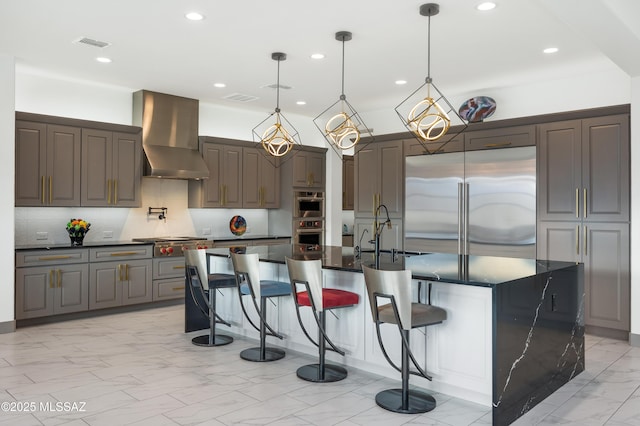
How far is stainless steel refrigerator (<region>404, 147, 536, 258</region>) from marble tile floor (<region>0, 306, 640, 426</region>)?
1.54 meters

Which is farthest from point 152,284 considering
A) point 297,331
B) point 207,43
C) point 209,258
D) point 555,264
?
point 555,264

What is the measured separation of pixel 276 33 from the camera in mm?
4465

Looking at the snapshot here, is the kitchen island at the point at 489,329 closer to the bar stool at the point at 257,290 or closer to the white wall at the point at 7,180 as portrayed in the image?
the bar stool at the point at 257,290

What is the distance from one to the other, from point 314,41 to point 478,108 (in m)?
2.54

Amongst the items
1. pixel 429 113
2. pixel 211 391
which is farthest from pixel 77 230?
pixel 429 113

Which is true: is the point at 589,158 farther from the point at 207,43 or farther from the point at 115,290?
the point at 115,290

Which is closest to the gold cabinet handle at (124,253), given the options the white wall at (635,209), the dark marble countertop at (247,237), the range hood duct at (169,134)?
the range hood duct at (169,134)

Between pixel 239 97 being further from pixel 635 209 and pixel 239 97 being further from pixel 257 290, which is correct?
pixel 635 209

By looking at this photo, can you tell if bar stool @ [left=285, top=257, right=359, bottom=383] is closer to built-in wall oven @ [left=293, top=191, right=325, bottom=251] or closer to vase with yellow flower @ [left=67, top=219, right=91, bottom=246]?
vase with yellow flower @ [left=67, top=219, right=91, bottom=246]

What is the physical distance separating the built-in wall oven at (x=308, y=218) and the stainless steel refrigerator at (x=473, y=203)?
1.84 metres

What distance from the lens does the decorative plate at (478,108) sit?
616cm

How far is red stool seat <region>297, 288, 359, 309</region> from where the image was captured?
366 cm

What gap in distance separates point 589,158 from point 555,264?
2069 millimetres

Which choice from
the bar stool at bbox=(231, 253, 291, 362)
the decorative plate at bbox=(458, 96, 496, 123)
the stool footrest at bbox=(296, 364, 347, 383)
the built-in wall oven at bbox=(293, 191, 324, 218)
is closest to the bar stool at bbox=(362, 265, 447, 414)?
the stool footrest at bbox=(296, 364, 347, 383)
